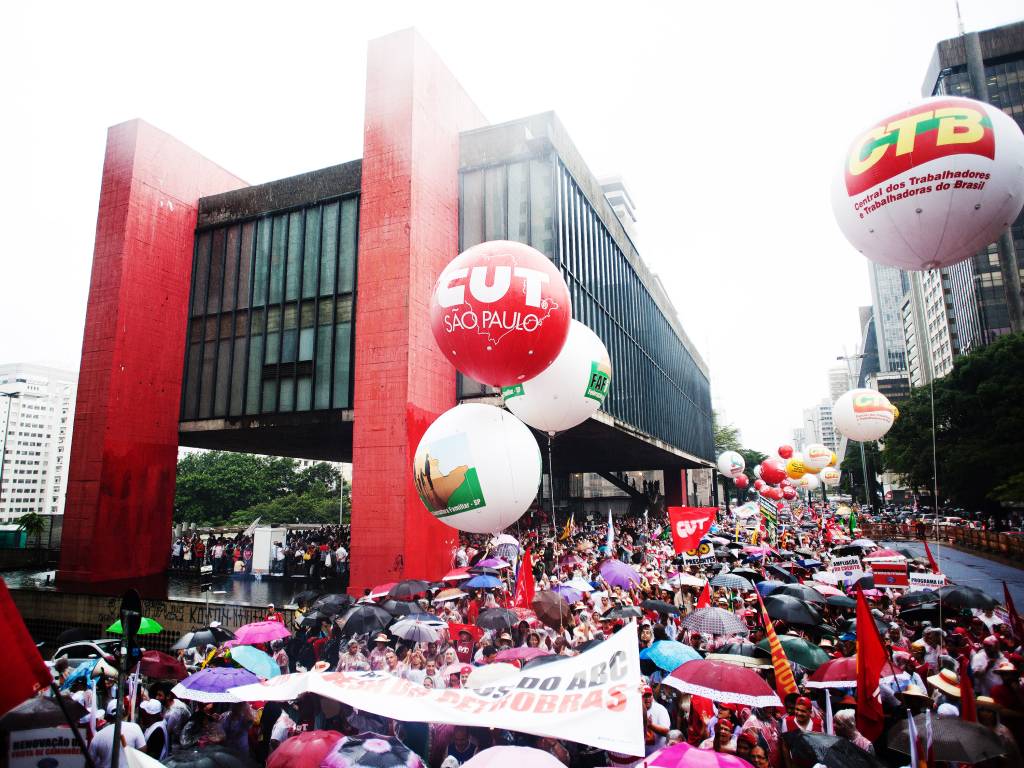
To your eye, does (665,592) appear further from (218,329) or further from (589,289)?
(218,329)

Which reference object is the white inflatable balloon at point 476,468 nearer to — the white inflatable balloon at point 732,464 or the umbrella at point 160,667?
the umbrella at point 160,667

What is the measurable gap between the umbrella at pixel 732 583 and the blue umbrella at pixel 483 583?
4.28 metres

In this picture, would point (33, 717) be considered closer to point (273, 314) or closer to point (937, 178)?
point (937, 178)

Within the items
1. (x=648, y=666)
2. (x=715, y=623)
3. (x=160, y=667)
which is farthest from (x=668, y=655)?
(x=160, y=667)

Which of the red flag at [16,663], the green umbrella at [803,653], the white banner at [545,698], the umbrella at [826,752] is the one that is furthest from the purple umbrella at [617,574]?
the red flag at [16,663]

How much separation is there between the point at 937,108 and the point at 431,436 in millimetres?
7037

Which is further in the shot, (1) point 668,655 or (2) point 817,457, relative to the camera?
(2) point 817,457

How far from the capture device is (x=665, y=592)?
12094 millimetres

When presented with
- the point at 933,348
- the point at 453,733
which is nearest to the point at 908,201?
the point at 453,733

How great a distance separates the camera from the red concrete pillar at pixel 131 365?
19.6 meters

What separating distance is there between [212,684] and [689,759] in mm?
4516

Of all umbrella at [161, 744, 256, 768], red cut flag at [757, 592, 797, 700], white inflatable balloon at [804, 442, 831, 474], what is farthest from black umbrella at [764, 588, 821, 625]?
white inflatable balloon at [804, 442, 831, 474]

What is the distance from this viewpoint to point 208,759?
418cm

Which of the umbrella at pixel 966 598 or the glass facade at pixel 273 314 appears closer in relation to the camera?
the umbrella at pixel 966 598
